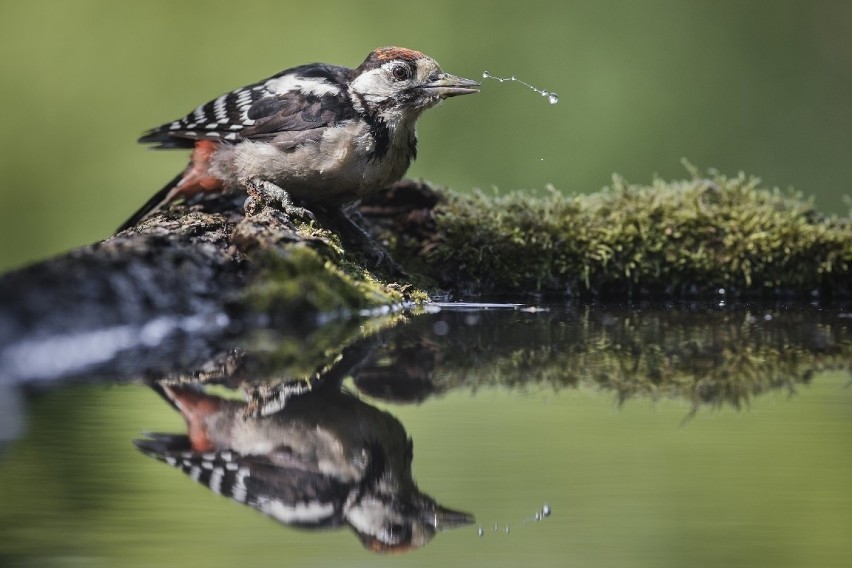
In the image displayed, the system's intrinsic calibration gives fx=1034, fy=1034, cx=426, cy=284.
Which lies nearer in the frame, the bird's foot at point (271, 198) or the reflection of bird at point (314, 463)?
→ the reflection of bird at point (314, 463)

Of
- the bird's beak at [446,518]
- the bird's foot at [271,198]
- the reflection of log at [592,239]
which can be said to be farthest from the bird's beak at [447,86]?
the bird's beak at [446,518]

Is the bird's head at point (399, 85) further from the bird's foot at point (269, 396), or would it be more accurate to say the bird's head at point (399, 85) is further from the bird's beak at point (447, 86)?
the bird's foot at point (269, 396)

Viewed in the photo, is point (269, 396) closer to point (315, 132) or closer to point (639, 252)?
point (315, 132)

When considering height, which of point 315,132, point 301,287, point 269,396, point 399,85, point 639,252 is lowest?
point 269,396

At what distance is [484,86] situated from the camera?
30.7ft

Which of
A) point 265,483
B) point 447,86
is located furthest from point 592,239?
point 265,483

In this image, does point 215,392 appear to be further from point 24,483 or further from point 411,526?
point 411,526

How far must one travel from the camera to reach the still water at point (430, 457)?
1.39 meters

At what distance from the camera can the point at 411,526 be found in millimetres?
1518

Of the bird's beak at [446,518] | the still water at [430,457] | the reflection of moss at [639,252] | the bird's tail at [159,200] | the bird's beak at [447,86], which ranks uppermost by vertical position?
the bird's beak at [447,86]

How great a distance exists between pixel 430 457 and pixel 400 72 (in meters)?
3.14

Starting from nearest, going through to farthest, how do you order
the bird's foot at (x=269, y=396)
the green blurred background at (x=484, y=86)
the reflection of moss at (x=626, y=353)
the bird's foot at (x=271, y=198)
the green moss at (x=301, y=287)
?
1. the bird's foot at (x=269, y=396)
2. the reflection of moss at (x=626, y=353)
3. the green moss at (x=301, y=287)
4. the bird's foot at (x=271, y=198)
5. the green blurred background at (x=484, y=86)

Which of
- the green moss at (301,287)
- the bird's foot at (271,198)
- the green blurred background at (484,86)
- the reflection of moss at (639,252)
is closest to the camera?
the green moss at (301,287)

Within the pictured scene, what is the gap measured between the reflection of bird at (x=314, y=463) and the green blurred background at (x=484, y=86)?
273 inches
